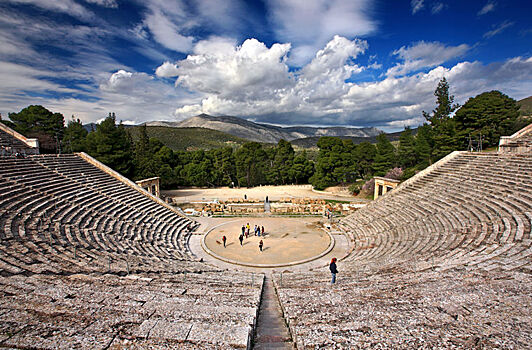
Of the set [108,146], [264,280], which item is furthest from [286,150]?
[264,280]

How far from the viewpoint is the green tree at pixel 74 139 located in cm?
3172

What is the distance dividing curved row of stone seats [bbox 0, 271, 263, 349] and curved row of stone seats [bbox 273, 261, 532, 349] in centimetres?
140

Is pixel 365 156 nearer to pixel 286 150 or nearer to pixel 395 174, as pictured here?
pixel 395 174

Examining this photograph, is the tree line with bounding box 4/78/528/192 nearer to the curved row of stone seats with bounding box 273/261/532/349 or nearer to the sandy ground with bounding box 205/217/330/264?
the sandy ground with bounding box 205/217/330/264

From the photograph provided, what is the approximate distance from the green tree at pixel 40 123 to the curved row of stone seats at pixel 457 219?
36.3 meters

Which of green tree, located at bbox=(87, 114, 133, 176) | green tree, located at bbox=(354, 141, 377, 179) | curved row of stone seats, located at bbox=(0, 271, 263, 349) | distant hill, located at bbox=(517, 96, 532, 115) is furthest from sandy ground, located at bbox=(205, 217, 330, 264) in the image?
distant hill, located at bbox=(517, 96, 532, 115)

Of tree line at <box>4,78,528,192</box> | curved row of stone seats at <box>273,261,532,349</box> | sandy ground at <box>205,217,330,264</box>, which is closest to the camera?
curved row of stone seats at <box>273,261,532,349</box>

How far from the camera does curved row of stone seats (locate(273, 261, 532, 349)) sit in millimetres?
4367

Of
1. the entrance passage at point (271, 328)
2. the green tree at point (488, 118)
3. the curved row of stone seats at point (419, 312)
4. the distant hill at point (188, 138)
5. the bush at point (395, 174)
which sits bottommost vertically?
the entrance passage at point (271, 328)

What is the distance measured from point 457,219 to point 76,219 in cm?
2005

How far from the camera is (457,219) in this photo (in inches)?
507

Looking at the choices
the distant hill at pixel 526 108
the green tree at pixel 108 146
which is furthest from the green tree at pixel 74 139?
the distant hill at pixel 526 108

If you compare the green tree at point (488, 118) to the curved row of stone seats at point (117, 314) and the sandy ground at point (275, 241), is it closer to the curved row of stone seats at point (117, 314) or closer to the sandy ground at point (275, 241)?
the sandy ground at point (275, 241)

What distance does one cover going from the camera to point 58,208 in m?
13.5
